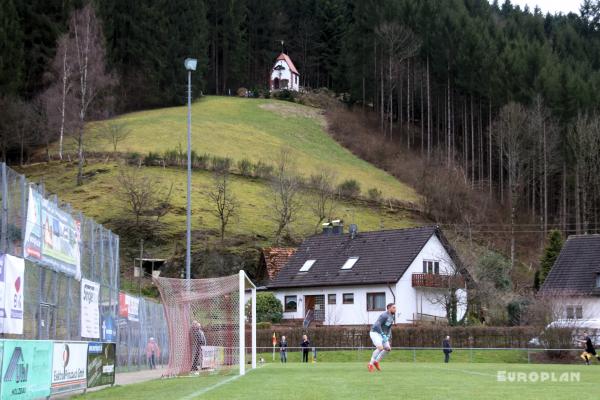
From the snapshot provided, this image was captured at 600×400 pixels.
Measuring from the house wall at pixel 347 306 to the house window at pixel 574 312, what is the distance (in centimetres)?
1086

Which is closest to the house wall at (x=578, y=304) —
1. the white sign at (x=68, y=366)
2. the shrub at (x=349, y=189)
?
the white sign at (x=68, y=366)

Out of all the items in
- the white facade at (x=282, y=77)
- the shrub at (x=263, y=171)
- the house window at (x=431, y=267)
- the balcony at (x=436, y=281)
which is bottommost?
the balcony at (x=436, y=281)

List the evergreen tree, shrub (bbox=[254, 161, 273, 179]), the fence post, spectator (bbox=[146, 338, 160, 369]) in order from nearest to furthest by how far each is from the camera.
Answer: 1. the fence post
2. spectator (bbox=[146, 338, 160, 369])
3. the evergreen tree
4. shrub (bbox=[254, 161, 273, 179])

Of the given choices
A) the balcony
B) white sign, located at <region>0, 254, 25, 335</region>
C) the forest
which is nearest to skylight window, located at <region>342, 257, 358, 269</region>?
the balcony

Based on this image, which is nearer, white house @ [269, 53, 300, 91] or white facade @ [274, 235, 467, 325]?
white facade @ [274, 235, 467, 325]

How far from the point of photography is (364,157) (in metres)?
94.6

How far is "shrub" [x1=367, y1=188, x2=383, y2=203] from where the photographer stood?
78250 mm

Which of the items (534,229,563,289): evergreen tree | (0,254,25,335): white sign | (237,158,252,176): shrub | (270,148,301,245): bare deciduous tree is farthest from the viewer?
(237,158,252,176): shrub

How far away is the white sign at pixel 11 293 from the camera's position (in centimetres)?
1483

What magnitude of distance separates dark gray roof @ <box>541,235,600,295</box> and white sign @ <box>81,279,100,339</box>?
3400 cm

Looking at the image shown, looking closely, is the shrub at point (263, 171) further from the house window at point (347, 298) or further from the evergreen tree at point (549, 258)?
the evergreen tree at point (549, 258)

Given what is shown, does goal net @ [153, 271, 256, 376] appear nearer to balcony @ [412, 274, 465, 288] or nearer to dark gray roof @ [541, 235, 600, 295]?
balcony @ [412, 274, 465, 288]

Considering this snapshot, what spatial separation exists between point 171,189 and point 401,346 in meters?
30.0

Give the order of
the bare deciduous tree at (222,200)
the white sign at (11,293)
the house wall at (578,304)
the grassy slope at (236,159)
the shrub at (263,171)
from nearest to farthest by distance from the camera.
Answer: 1. the white sign at (11,293)
2. the house wall at (578,304)
3. the bare deciduous tree at (222,200)
4. the grassy slope at (236,159)
5. the shrub at (263,171)
